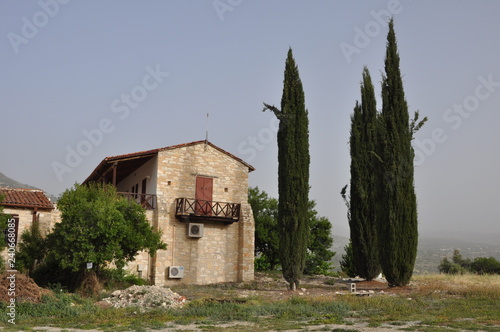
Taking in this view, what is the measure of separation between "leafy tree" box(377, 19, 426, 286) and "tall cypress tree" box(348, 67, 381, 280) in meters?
2.72

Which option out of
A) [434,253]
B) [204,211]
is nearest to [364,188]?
[204,211]

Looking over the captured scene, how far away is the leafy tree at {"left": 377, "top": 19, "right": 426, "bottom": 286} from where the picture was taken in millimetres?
21422

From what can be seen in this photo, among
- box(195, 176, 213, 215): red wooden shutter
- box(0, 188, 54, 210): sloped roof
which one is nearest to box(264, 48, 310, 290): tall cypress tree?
box(195, 176, 213, 215): red wooden shutter

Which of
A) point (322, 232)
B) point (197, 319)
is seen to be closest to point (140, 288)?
point (197, 319)

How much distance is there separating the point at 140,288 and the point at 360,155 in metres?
13.2

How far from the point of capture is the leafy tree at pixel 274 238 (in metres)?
34.8

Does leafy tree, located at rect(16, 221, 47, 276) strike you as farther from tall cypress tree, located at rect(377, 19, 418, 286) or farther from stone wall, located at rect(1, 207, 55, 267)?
tall cypress tree, located at rect(377, 19, 418, 286)

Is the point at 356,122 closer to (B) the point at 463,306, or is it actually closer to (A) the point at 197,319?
(B) the point at 463,306

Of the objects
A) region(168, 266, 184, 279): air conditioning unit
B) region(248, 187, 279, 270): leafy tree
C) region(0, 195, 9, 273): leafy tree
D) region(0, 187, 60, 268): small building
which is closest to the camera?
region(0, 195, 9, 273): leafy tree

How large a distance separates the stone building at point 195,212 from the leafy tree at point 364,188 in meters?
5.15

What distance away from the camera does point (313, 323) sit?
12.8 m

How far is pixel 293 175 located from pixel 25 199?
37.9ft

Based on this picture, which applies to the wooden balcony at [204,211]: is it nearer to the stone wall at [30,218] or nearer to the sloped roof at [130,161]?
the sloped roof at [130,161]

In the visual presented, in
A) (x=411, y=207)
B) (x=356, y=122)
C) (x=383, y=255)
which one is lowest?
(x=383, y=255)
